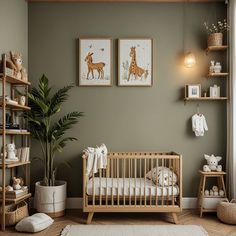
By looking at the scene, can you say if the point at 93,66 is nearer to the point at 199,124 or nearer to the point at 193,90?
the point at 193,90

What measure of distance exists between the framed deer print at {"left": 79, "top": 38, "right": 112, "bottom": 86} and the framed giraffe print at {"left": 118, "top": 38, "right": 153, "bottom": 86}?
159 millimetres

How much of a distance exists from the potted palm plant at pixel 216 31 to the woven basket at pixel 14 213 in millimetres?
3013

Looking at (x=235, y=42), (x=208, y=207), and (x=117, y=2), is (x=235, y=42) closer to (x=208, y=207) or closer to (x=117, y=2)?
(x=117, y=2)

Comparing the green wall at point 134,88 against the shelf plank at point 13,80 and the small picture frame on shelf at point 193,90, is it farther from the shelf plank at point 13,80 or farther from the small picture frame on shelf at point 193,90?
the shelf plank at point 13,80

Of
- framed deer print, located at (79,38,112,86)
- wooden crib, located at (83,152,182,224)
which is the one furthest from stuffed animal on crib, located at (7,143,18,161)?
framed deer print, located at (79,38,112,86)

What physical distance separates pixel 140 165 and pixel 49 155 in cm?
114

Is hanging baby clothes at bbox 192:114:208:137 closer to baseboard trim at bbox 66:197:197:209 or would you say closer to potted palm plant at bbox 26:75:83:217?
baseboard trim at bbox 66:197:197:209

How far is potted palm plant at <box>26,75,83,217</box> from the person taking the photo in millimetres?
3914

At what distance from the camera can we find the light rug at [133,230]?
10.8 ft

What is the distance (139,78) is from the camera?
172 inches

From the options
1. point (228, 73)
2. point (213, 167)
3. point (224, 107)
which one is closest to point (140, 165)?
point (213, 167)

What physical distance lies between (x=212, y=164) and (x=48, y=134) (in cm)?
209

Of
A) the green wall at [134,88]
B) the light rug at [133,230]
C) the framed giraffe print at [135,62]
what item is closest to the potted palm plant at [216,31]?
the green wall at [134,88]

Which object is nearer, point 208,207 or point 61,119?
point 208,207
